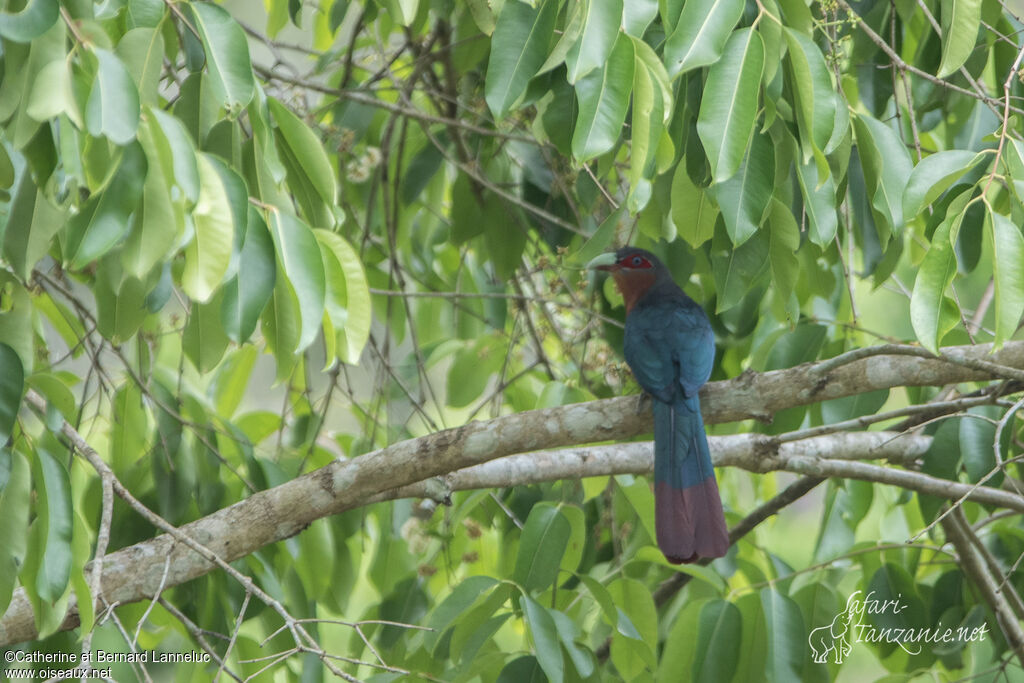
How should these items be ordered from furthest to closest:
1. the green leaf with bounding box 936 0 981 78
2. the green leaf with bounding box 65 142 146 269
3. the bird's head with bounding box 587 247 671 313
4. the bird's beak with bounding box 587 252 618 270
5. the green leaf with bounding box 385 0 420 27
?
the bird's head with bounding box 587 247 671 313, the bird's beak with bounding box 587 252 618 270, the green leaf with bounding box 936 0 981 78, the green leaf with bounding box 385 0 420 27, the green leaf with bounding box 65 142 146 269

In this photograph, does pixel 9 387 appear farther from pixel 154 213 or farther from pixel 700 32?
pixel 700 32

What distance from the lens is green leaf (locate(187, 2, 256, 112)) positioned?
2.06 meters

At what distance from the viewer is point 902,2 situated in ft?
11.3

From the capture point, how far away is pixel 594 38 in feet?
7.20

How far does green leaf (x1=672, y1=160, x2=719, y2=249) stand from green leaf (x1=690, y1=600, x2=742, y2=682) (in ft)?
4.63

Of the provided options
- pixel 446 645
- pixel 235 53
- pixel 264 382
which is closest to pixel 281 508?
pixel 446 645

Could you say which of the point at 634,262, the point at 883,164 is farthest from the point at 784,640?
the point at 634,262

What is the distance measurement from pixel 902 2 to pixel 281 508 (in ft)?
8.92

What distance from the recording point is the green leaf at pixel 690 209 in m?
3.08

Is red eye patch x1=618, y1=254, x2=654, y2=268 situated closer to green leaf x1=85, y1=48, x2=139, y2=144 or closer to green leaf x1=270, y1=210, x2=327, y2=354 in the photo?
green leaf x1=270, y1=210, x2=327, y2=354

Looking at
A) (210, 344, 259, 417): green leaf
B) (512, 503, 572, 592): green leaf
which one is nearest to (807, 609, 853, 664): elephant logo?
(512, 503, 572, 592): green leaf

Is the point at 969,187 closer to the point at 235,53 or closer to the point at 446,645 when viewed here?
the point at 235,53

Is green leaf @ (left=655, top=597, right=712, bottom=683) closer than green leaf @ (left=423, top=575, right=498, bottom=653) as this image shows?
No

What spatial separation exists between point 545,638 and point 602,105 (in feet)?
5.38
